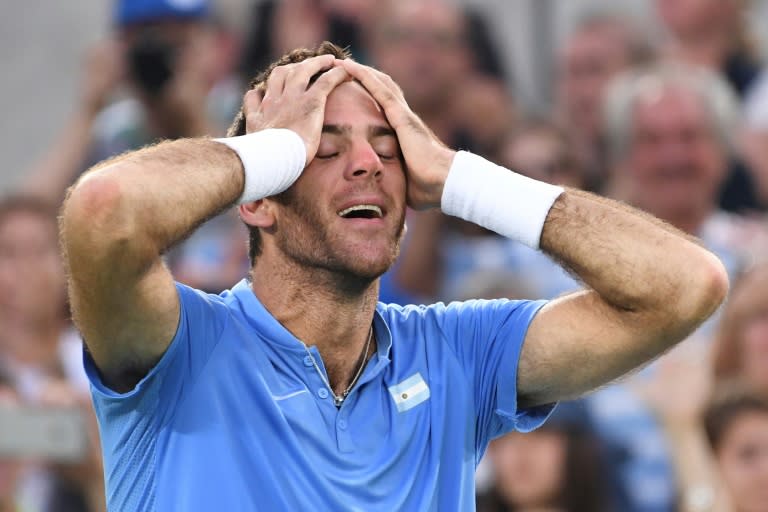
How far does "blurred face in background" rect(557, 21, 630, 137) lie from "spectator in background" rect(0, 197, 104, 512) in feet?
8.65

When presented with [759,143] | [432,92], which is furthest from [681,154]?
[432,92]

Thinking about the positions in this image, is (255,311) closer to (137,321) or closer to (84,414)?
(137,321)

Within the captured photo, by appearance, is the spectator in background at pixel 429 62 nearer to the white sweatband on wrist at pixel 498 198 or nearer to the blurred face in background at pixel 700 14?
the blurred face in background at pixel 700 14

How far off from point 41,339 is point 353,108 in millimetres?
3351

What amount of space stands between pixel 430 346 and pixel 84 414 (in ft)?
8.77

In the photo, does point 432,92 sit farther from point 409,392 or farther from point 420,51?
point 409,392

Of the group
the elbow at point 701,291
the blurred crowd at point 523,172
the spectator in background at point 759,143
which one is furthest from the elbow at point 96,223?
the spectator in background at point 759,143

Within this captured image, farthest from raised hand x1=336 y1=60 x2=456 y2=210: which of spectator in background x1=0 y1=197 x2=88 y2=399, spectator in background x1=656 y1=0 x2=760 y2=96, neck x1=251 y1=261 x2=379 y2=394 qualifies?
spectator in background x1=656 y1=0 x2=760 y2=96

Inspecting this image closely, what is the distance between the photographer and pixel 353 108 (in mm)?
3557

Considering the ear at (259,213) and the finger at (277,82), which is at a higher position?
the finger at (277,82)

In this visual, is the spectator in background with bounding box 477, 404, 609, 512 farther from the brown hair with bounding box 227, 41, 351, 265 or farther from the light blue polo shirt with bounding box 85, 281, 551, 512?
the brown hair with bounding box 227, 41, 351, 265

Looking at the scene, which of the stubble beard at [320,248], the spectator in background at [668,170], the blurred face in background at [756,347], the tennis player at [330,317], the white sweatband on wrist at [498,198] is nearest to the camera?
the tennis player at [330,317]

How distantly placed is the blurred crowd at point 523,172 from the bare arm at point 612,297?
1.98m

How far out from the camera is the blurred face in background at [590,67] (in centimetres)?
766
